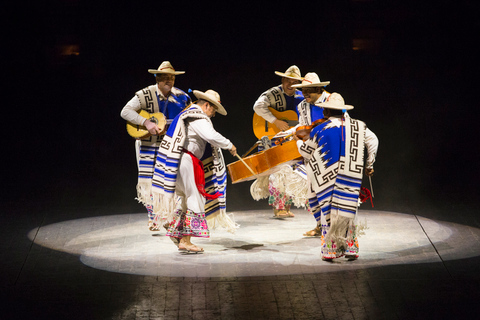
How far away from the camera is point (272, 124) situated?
21.4 ft

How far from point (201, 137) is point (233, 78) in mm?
2723

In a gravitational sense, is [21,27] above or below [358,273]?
above

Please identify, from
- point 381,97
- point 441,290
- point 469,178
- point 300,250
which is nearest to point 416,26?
point 381,97

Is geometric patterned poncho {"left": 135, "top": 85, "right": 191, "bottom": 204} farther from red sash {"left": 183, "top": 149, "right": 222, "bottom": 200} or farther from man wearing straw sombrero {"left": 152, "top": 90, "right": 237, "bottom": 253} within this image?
red sash {"left": 183, "top": 149, "right": 222, "bottom": 200}

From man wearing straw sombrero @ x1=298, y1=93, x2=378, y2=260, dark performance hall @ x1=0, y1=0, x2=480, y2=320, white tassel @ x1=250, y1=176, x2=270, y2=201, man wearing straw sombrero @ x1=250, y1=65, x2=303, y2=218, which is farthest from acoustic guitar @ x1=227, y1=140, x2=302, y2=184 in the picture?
white tassel @ x1=250, y1=176, x2=270, y2=201

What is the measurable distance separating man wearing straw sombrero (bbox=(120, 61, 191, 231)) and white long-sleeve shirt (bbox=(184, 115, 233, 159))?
0.76 m

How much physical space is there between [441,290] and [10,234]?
12.2 ft

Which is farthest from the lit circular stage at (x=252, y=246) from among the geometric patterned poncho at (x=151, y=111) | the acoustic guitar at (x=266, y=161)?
the acoustic guitar at (x=266, y=161)

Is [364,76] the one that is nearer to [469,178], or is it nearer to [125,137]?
[469,178]

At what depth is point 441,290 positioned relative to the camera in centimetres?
427

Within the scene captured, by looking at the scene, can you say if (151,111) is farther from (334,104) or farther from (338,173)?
(338,173)

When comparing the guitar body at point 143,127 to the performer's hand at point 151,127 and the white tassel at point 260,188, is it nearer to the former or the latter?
the performer's hand at point 151,127

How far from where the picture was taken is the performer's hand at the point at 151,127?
19.2 feet

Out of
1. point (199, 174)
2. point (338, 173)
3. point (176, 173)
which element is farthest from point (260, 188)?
point (338, 173)
